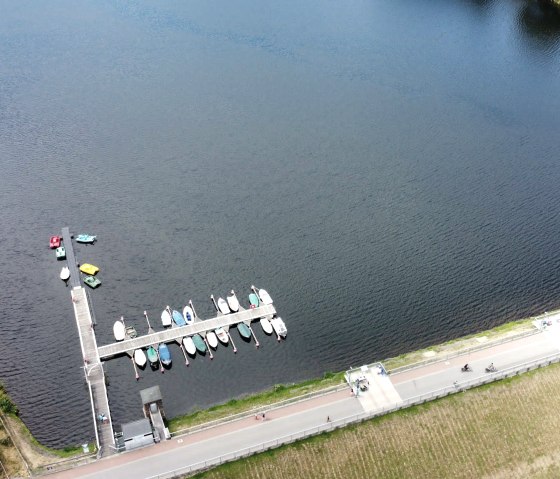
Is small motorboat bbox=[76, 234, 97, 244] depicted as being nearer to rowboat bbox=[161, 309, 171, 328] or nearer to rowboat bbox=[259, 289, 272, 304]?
rowboat bbox=[161, 309, 171, 328]

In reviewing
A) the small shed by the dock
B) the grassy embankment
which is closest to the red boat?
the small shed by the dock

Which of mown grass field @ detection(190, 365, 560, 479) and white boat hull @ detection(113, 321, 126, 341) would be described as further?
white boat hull @ detection(113, 321, 126, 341)

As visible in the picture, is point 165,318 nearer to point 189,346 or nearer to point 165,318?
point 165,318

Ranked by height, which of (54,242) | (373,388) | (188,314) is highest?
(54,242)

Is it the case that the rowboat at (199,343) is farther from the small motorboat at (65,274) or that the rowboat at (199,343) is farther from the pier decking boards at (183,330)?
the small motorboat at (65,274)

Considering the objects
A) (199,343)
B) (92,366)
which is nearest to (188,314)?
(199,343)

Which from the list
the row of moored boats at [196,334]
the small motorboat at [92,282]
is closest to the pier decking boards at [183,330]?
the row of moored boats at [196,334]
